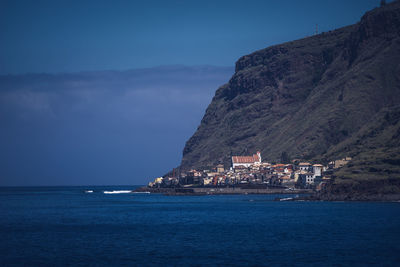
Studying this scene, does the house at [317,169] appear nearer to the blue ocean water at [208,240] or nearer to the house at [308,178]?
the house at [308,178]

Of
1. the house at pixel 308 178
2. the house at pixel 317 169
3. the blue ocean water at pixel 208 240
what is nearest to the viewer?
the blue ocean water at pixel 208 240

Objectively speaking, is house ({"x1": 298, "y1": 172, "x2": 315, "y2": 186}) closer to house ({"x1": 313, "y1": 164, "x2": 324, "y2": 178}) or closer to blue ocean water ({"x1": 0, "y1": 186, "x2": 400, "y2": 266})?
house ({"x1": 313, "y1": 164, "x2": 324, "y2": 178})

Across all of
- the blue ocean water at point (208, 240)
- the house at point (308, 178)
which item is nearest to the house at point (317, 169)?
the house at point (308, 178)

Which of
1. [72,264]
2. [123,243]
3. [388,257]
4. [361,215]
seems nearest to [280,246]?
[388,257]

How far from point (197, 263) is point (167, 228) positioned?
32451 millimetres

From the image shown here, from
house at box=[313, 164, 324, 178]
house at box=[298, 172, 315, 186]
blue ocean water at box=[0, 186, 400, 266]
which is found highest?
house at box=[313, 164, 324, 178]

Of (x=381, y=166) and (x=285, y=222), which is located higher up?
(x=381, y=166)

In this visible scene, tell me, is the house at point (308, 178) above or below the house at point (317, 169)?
below

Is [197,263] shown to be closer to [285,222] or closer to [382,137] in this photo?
[285,222]

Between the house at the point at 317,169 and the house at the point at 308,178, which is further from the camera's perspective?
the house at the point at 308,178

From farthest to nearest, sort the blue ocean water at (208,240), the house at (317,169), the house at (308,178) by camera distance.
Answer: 1. the house at (308,178)
2. the house at (317,169)
3. the blue ocean water at (208,240)

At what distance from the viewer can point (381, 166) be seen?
14212 centimetres

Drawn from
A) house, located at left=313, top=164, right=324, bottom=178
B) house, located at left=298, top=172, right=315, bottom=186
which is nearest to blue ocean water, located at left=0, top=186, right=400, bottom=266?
house, located at left=313, top=164, right=324, bottom=178

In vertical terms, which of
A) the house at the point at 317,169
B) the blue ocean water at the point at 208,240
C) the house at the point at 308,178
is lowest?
the blue ocean water at the point at 208,240
